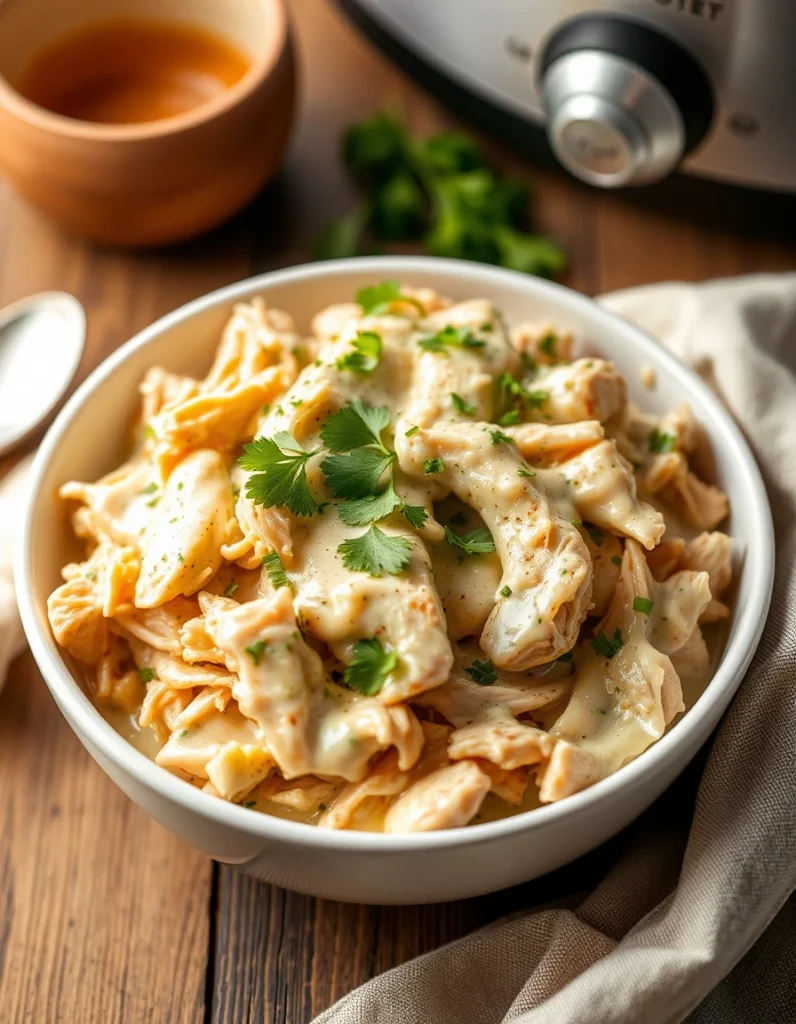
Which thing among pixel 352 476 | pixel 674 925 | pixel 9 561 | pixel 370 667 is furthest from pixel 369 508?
pixel 9 561

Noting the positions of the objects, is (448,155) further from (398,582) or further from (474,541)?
(398,582)

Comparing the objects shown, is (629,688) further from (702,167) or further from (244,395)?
(702,167)

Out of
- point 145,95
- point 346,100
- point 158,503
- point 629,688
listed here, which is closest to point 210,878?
point 158,503

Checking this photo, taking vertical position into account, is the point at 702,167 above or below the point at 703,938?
above

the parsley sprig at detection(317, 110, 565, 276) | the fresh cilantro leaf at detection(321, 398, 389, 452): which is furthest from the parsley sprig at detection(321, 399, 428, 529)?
the parsley sprig at detection(317, 110, 565, 276)

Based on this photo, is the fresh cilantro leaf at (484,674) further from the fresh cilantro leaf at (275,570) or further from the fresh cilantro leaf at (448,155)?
the fresh cilantro leaf at (448,155)

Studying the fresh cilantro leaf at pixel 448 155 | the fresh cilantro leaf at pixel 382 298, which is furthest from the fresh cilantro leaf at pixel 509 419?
the fresh cilantro leaf at pixel 448 155

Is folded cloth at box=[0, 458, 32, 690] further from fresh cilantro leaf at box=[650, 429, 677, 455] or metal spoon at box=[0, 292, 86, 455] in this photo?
fresh cilantro leaf at box=[650, 429, 677, 455]
